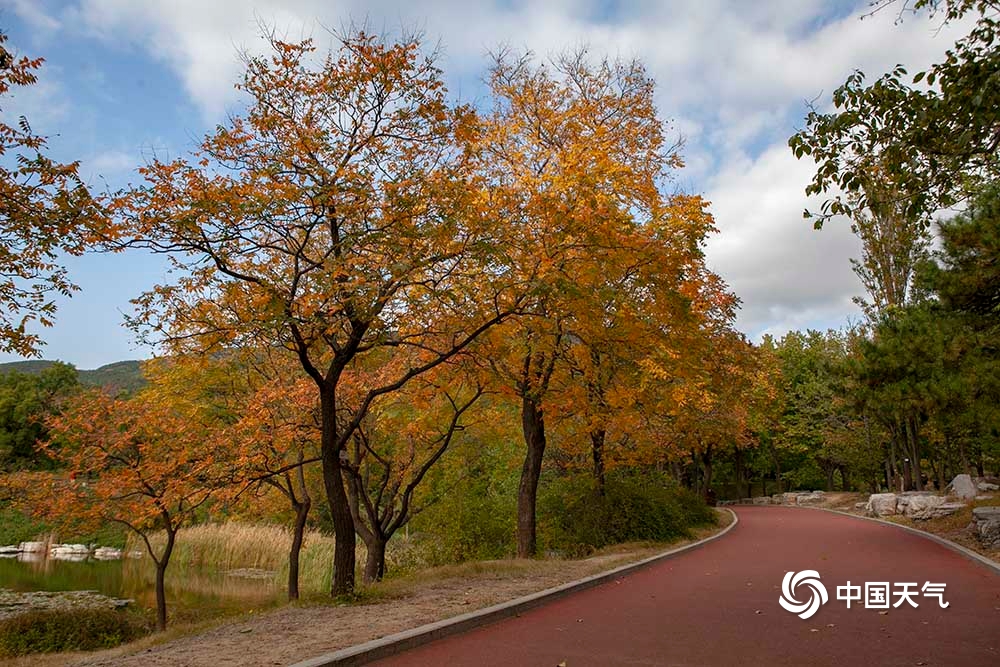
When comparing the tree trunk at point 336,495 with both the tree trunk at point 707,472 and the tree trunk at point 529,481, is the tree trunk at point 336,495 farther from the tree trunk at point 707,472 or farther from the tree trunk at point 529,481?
the tree trunk at point 707,472

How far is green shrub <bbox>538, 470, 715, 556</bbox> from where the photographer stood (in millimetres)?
18266

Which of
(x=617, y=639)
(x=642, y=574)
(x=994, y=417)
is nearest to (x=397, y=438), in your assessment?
(x=642, y=574)

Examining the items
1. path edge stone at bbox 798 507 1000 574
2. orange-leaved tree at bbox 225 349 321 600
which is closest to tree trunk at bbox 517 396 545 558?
orange-leaved tree at bbox 225 349 321 600

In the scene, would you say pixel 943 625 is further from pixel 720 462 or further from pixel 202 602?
pixel 720 462

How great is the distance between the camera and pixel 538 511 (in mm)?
19547

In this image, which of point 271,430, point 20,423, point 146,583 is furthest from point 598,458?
point 20,423

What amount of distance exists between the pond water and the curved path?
10576mm

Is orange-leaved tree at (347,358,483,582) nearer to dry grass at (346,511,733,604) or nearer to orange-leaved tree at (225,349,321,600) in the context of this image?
orange-leaved tree at (225,349,321,600)

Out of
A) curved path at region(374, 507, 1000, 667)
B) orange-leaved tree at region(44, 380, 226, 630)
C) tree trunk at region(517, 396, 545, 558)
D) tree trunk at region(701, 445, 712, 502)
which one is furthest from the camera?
tree trunk at region(701, 445, 712, 502)

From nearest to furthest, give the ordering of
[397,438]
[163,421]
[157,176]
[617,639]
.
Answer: [617,639], [157,176], [163,421], [397,438]

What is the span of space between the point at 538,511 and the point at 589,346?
6.96 metres

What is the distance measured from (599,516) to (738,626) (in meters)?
10.7

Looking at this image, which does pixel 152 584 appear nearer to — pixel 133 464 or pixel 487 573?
pixel 133 464

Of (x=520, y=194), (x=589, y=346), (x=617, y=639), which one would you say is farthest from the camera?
(x=589, y=346)
